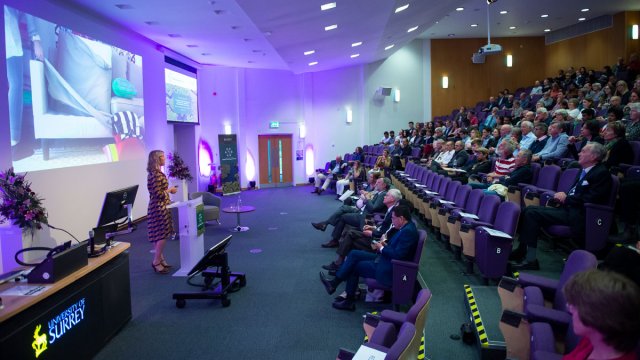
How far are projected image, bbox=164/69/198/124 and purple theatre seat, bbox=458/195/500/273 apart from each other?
7896 mm

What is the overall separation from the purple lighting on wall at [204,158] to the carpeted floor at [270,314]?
6.38 metres

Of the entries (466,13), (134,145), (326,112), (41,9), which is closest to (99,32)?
(41,9)

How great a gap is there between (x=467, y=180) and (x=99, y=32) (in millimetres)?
6739

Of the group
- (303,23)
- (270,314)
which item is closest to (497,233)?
(270,314)

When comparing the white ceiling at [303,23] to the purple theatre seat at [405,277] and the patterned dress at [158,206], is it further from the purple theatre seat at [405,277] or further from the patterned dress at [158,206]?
the purple theatre seat at [405,277]

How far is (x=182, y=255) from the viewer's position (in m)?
5.52

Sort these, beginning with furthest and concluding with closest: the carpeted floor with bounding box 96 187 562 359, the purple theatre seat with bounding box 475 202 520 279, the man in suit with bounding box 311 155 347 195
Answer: the man in suit with bounding box 311 155 347 195 → the purple theatre seat with bounding box 475 202 520 279 → the carpeted floor with bounding box 96 187 562 359

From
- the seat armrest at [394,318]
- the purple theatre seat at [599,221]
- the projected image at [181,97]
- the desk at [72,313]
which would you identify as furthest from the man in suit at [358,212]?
the projected image at [181,97]

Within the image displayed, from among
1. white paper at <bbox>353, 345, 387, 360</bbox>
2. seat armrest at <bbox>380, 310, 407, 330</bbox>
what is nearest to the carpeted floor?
seat armrest at <bbox>380, 310, 407, 330</bbox>

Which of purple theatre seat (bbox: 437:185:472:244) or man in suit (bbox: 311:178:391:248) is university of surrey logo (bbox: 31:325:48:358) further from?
purple theatre seat (bbox: 437:185:472:244)

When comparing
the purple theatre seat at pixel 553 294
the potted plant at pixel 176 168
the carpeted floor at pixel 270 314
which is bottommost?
the carpeted floor at pixel 270 314

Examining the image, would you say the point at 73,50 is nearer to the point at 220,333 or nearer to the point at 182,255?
the point at 182,255

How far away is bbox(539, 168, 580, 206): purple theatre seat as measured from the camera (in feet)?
15.6

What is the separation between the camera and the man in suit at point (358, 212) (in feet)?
19.7
